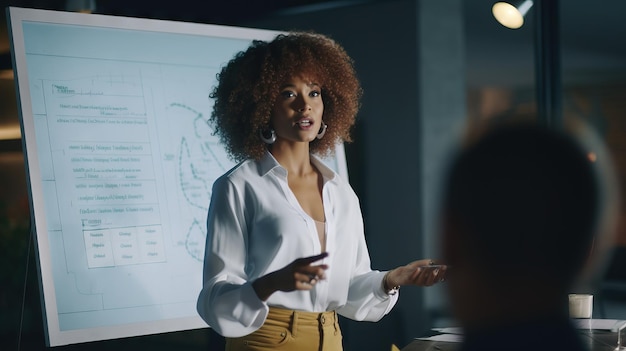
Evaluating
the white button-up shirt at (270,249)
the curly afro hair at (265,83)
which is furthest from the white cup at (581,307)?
the curly afro hair at (265,83)

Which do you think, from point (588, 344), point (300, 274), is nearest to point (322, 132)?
point (300, 274)

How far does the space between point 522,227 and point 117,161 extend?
7.13 feet

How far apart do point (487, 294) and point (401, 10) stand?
13.0 ft

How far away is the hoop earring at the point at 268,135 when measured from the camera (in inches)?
75.5

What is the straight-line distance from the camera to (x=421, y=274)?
5.93 ft

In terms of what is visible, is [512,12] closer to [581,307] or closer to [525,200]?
[581,307]

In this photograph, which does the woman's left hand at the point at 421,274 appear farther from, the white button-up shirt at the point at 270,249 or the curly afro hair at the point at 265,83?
the curly afro hair at the point at 265,83

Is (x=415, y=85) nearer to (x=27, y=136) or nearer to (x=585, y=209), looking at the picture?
(x=27, y=136)

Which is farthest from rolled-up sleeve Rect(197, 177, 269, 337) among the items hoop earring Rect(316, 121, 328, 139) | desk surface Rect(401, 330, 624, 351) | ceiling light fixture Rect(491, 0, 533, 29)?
ceiling light fixture Rect(491, 0, 533, 29)

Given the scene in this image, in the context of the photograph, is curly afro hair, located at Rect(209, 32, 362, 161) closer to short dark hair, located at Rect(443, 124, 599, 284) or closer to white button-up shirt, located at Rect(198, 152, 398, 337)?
white button-up shirt, located at Rect(198, 152, 398, 337)

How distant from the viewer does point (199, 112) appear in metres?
2.87

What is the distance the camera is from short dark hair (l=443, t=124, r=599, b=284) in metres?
0.64

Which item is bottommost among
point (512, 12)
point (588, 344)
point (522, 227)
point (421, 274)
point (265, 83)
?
point (588, 344)

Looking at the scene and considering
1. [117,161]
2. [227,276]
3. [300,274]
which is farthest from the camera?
[117,161]
